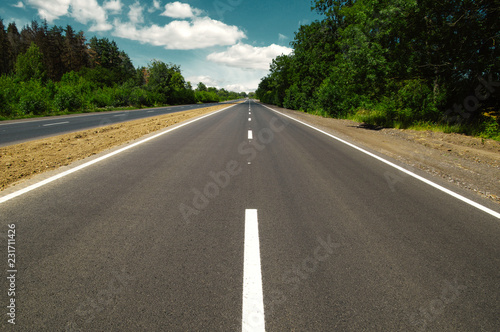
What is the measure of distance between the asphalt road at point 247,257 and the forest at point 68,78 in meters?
23.7

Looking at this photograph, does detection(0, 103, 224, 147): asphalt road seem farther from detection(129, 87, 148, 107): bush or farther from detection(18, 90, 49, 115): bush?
detection(129, 87, 148, 107): bush

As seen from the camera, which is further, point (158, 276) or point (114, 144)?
point (114, 144)

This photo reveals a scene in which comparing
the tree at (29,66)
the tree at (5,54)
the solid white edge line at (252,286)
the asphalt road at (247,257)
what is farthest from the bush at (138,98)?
the solid white edge line at (252,286)

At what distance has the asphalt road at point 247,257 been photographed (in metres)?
1.85

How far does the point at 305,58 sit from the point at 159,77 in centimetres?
4733

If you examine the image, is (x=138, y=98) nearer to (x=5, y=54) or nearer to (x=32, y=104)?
(x=32, y=104)

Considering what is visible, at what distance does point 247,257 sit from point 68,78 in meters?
57.9

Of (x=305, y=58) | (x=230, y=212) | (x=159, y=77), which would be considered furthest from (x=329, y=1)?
(x=159, y=77)

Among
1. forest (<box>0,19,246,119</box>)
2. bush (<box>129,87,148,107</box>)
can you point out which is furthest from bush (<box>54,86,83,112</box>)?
bush (<box>129,87,148,107</box>)

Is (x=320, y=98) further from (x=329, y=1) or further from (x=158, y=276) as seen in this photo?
(x=158, y=276)

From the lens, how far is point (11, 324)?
5.65 feet

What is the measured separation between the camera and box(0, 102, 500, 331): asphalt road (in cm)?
185

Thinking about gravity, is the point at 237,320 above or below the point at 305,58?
below

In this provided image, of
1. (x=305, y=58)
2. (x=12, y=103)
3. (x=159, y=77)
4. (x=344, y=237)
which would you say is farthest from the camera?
(x=159, y=77)
